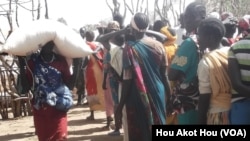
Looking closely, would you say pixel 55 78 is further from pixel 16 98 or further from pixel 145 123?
pixel 16 98

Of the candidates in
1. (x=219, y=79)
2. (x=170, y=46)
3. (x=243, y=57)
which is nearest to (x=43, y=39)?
(x=219, y=79)

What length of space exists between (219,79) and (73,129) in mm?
4826

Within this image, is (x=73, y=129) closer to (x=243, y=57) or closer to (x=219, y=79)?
(x=219, y=79)

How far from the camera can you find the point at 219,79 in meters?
3.38

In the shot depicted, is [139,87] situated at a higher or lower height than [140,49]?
lower

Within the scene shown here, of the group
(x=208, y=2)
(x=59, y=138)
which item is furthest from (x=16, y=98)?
(x=208, y=2)

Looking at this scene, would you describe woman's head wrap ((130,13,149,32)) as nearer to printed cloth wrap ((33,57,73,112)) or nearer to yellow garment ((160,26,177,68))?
printed cloth wrap ((33,57,73,112))

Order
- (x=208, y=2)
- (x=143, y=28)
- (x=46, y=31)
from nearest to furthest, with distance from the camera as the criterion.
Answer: (x=46, y=31) → (x=143, y=28) → (x=208, y=2)

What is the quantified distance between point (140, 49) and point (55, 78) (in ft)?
2.80

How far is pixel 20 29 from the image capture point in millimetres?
4168

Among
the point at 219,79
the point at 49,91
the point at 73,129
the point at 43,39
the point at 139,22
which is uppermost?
the point at 139,22

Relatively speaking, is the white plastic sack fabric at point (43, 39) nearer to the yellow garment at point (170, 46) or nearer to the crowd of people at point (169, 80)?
the crowd of people at point (169, 80)

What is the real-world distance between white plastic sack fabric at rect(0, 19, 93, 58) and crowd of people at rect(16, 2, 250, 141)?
11 cm

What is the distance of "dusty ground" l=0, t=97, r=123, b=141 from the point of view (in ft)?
23.3
